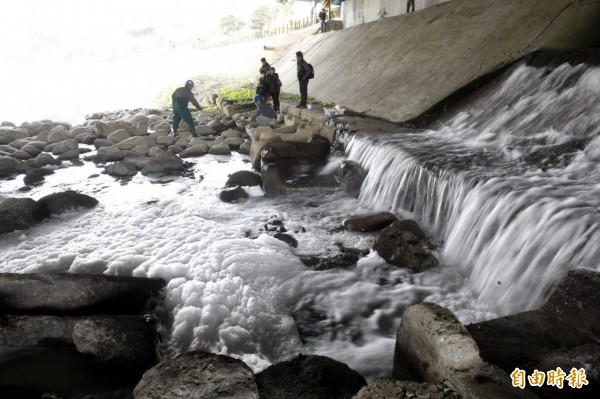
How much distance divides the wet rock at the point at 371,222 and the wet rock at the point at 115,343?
11.6ft

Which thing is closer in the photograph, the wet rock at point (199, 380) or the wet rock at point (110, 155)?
the wet rock at point (199, 380)

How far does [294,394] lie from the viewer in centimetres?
251

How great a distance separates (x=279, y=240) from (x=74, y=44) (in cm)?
7838

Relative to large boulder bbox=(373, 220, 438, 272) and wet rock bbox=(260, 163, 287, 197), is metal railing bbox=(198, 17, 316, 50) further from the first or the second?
large boulder bbox=(373, 220, 438, 272)

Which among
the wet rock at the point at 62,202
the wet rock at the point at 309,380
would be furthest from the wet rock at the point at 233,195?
the wet rock at the point at 309,380

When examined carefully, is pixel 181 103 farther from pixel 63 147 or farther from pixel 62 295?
pixel 62 295

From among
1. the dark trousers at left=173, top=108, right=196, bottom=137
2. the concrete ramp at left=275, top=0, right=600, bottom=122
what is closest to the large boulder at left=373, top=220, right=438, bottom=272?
the concrete ramp at left=275, top=0, right=600, bottom=122

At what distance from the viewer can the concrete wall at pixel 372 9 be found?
15.6 m

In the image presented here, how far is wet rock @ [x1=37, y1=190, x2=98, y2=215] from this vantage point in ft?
24.2

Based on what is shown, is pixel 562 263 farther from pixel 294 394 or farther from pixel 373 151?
pixel 373 151

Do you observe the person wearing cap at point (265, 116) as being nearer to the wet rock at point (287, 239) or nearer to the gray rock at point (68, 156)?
the gray rock at point (68, 156)

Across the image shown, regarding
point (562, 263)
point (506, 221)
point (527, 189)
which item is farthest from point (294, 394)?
point (527, 189)

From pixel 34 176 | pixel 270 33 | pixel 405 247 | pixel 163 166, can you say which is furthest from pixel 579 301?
pixel 270 33

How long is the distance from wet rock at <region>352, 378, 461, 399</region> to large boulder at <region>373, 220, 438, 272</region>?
9.80 ft
